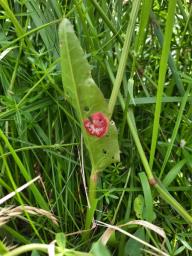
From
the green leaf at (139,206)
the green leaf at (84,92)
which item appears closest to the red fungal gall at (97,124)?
the green leaf at (84,92)

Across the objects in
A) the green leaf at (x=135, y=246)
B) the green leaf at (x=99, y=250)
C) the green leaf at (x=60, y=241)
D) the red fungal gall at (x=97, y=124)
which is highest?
the red fungal gall at (x=97, y=124)

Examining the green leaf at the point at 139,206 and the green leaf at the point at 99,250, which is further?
the green leaf at the point at 139,206

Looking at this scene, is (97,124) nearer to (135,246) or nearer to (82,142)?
(82,142)

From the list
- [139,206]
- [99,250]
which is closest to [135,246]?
[139,206]

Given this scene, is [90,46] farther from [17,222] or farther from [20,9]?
[17,222]

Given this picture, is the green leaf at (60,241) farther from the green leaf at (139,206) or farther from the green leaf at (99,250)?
the green leaf at (139,206)

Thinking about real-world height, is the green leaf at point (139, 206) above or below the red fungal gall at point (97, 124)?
below

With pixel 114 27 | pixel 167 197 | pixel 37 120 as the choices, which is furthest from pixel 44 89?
pixel 167 197
